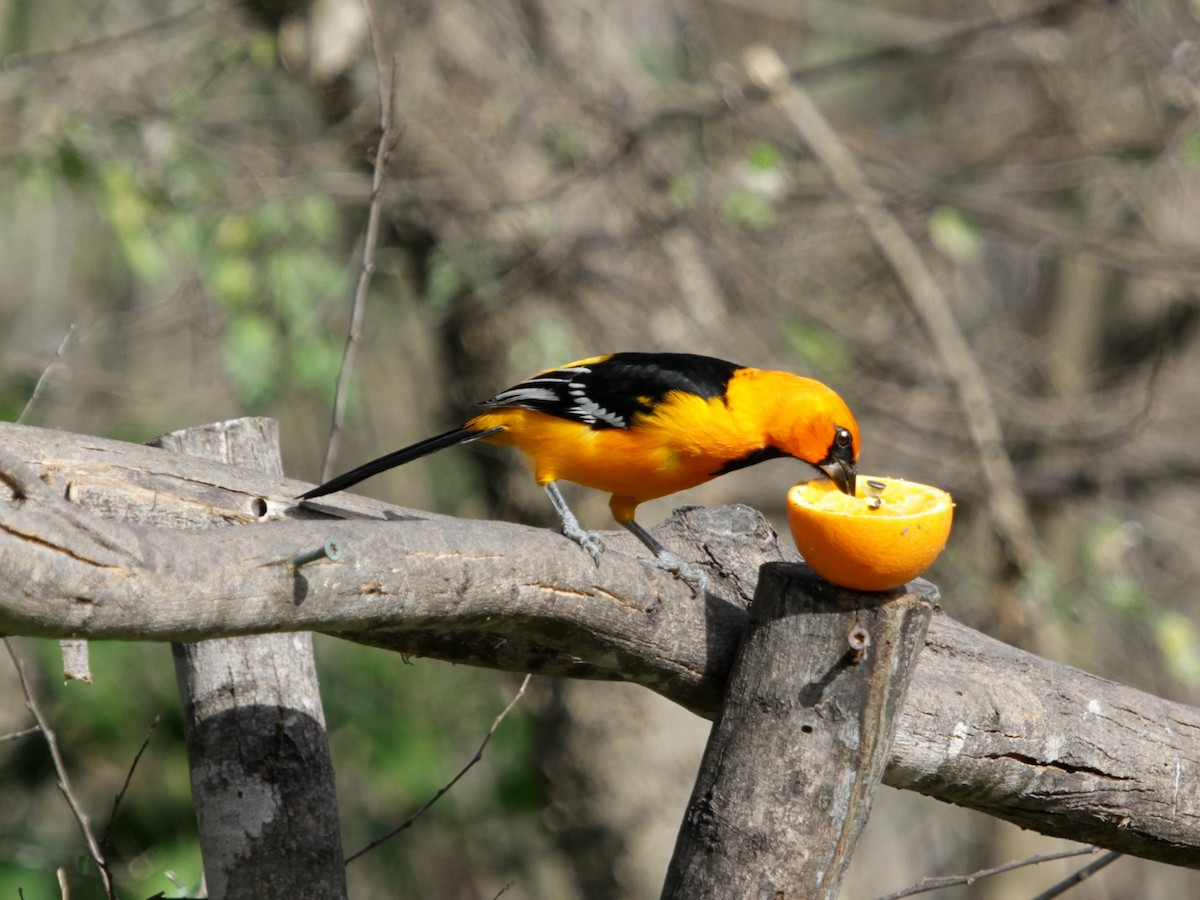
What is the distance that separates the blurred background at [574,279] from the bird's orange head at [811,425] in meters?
2.45

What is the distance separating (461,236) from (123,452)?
4.03m

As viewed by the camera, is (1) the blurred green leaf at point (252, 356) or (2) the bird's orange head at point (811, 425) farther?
(1) the blurred green leaf at point (252, 356)

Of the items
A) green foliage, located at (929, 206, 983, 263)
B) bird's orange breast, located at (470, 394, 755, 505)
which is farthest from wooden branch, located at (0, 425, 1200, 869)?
green foliage, located at (929, 206, 983, 263)

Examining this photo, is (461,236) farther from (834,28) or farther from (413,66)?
(834,28)

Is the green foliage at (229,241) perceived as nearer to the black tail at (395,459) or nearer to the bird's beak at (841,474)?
the black tail at (395,459)

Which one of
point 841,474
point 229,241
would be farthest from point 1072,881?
point 229,241

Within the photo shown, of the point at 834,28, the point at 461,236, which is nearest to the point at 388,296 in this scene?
the point at 461,236

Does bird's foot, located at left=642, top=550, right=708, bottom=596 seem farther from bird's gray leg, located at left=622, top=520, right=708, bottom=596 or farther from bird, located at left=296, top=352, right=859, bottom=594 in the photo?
bird, located at left=296, top=352, right=859, bottom=594

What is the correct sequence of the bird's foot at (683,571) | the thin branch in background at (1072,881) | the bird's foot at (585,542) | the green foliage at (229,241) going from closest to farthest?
the bird's foot at (585,542)
the bird's foot at (683,571)
the thin branch in background at (1072,881)
the green foliage at (229,241)

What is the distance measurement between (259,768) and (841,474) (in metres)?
1.69

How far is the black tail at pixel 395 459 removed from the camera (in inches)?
113

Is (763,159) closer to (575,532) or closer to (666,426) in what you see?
(666,426)

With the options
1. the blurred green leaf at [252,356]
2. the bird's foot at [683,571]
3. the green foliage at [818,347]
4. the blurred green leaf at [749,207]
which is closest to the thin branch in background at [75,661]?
the bird's foot at [683,571]

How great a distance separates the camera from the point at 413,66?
6562 millimetres
